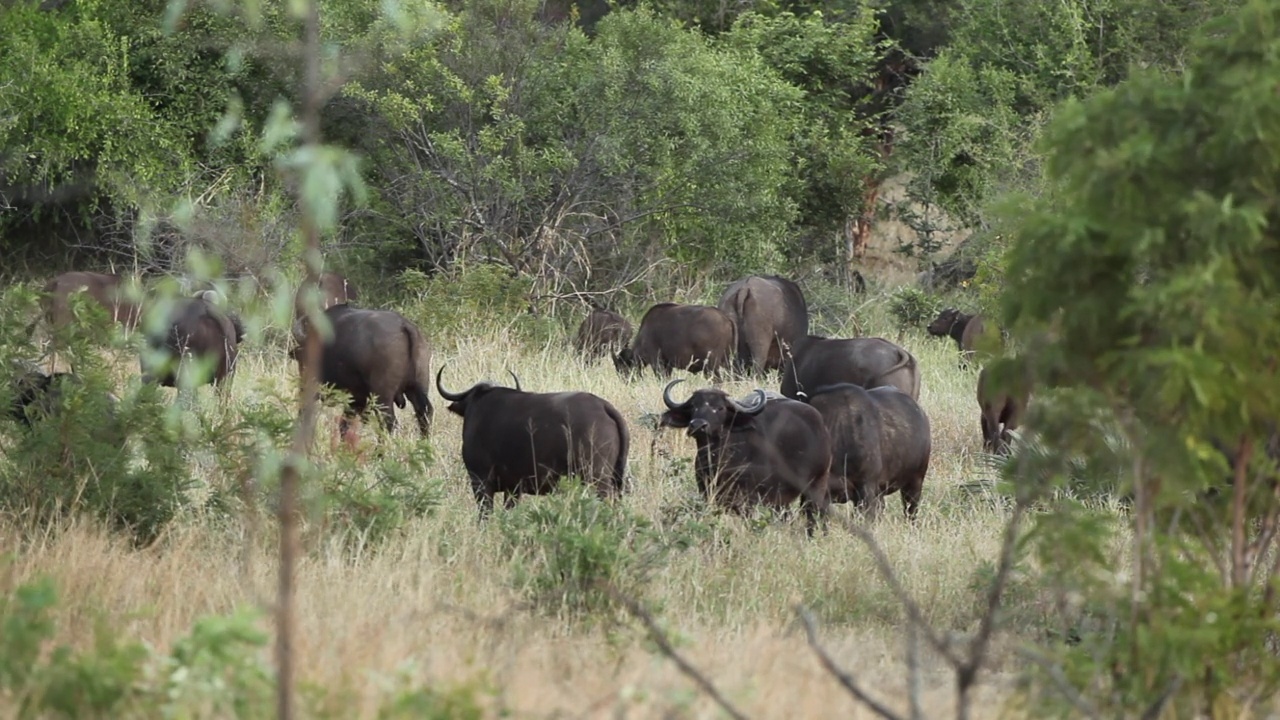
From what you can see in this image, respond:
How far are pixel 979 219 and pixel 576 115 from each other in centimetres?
694

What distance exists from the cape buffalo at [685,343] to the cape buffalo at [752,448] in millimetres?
6333

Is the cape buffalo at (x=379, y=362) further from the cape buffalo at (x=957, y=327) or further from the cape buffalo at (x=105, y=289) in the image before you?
the cape buffalo at (x=957, y=327)

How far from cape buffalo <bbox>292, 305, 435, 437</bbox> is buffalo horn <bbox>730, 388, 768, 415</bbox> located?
10.4 feet

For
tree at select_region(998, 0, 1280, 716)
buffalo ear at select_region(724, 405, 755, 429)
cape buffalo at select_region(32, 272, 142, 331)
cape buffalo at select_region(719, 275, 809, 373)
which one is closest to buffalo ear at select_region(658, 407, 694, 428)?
buffalo ear at select_region(724, 405, 755, 429)

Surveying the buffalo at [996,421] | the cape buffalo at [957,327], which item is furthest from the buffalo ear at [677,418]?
the cape buffalo at [957,327]

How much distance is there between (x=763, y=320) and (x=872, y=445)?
22.3ft

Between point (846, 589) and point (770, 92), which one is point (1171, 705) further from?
point (770, 92)

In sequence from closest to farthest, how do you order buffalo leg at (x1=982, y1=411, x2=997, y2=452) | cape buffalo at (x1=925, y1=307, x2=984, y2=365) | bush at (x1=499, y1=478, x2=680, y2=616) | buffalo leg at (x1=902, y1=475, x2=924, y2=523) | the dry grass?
1. the dry grass
2. bush at (x1=499, y1=478, x2=680, y2=616)
3. buffalo leg at (x1=902, y1=475, x2=924, y2=523)
4. buffalo leg at (x1=982, y1=411, x2=997, y2=452)
5. cape buffalo at (x1=925, y1=307, x2=984, y2=365)

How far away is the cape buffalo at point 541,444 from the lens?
32.5 feet

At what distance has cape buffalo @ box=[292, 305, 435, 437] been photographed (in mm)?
12641

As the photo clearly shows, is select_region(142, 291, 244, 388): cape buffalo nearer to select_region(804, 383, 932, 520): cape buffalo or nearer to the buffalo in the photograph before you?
select_region(804, 383, 932, 520): cape buffalo

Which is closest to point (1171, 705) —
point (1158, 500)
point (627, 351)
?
point (1158, 500)

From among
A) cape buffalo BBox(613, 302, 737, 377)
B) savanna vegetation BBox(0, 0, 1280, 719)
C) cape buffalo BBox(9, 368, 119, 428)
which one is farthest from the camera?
cape buffalo BBox(613, 302, 737, 377)

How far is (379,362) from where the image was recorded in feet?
41.4
